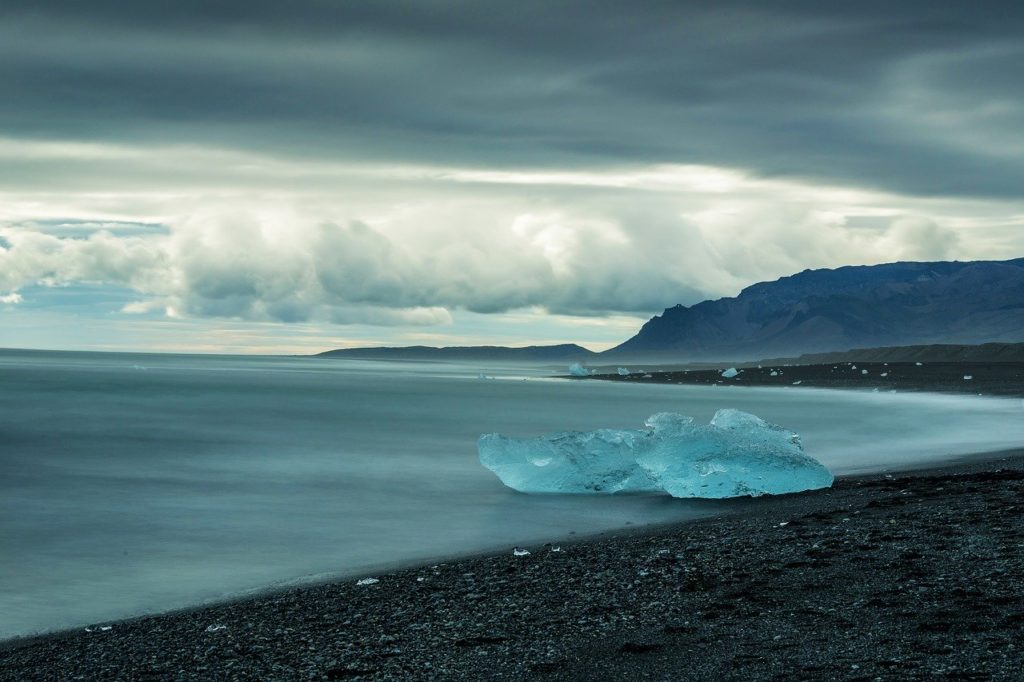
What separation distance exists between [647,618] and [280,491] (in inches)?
785

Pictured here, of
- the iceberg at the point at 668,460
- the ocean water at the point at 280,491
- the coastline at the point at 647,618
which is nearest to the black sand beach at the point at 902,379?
the ocean water at the point at 280,491

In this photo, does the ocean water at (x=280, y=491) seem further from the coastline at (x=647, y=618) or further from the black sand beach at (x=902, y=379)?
the black sand beach at (x=902, y=379)

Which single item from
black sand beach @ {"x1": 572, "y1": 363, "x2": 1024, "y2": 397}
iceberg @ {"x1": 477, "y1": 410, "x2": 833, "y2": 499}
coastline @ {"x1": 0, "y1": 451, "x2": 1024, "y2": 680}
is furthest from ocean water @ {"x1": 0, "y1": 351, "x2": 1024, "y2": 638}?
black sand beach @ {"x1": 572, "y1": 363, "x2": 1024, "y2": 397}

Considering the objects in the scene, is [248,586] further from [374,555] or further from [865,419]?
[865,419]

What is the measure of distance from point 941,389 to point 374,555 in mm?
73552

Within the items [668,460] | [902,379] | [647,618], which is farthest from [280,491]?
[902,379]

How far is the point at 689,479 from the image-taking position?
Result: 22781 mm

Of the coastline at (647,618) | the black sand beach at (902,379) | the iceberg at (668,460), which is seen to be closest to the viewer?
the coastline at (647,618)

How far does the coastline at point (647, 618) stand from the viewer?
9469 mm

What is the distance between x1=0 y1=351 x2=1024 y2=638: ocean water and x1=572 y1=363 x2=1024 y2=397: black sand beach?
585 inches

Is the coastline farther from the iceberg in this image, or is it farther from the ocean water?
the iceberg

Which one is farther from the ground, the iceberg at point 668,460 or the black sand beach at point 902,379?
the black sand beach at point 902,379

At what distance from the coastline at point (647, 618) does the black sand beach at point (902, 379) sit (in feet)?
203

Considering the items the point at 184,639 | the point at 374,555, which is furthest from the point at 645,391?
the point at 184,639
